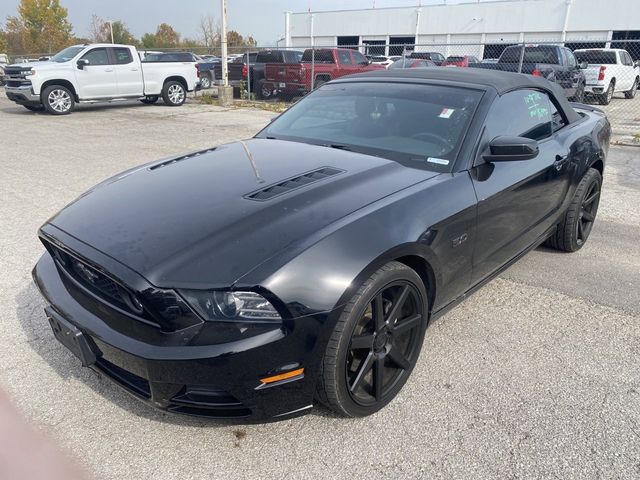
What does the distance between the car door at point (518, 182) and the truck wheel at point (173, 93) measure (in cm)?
1402

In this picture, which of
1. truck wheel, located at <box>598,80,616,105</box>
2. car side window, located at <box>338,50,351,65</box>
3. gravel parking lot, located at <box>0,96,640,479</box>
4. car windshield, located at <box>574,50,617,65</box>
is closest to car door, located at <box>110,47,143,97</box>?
car side window, located at <box>338,50,351,65</box>

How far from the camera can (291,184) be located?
2684mm

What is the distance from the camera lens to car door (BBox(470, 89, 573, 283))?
3.06 m

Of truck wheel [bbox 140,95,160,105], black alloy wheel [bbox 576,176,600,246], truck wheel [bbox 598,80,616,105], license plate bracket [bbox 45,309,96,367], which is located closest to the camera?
license plate bracket [bbox 45,309,96,367]

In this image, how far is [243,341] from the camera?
200cm

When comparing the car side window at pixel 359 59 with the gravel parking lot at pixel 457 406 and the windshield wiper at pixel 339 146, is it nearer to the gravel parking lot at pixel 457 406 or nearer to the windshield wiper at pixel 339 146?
the gravel parking lot at pixel 457 406

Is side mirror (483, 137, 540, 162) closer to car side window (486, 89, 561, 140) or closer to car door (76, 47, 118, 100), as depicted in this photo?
car side window (486, 89, 561, 140)

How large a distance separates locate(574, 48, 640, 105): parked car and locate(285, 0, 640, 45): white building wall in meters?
20.4

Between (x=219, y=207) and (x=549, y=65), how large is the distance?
13854mm

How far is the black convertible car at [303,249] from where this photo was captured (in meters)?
2.03

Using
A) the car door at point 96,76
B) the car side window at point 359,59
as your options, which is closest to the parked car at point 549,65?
the car side window at point 359,59

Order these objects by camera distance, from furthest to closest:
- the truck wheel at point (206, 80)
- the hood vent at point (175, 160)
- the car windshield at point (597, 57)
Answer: the truck wheel at point (206, 80), the car windshield at point (597, 57), the hood vent at point (175, 160)

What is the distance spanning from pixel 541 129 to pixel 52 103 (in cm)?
1351

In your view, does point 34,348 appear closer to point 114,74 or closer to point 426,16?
point 114,74
